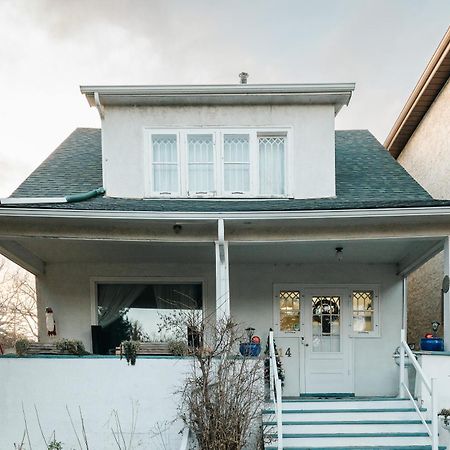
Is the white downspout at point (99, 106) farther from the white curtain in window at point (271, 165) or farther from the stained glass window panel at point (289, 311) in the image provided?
the stained glass window panel at point (289, 311)

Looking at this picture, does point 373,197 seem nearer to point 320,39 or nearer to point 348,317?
point 348,317

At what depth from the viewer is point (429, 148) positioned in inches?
480

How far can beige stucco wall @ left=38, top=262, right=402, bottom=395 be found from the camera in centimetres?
895

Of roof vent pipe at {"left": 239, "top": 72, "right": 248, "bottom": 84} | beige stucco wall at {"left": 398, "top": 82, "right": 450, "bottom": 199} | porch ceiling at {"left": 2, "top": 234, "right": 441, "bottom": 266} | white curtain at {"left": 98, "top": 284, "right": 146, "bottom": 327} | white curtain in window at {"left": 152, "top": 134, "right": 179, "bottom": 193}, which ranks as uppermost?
roof vent pipe at {"left": 239, "top": 72, "right": 248, "bottom": 84}

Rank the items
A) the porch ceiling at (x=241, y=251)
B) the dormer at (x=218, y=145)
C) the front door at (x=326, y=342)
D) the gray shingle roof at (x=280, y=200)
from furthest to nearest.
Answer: the front door at (x=326, y=342)
the dormer at (x=218, y=145)
the porch ceiling at (x=241, y=251)
the gray shingle roof at (x=280, y=200)

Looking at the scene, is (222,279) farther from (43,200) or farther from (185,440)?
(43,200)

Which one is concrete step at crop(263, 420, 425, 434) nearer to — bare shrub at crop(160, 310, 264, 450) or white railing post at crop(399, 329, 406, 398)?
bare shrub at crop(160, 310, 264, 450)

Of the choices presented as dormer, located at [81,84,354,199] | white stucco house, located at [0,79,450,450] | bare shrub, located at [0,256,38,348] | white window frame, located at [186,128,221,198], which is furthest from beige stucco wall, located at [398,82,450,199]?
bare shrub, located at [0,256,38,348]

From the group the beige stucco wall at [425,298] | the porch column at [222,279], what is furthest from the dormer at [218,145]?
the beige stucco wall at [425,298]

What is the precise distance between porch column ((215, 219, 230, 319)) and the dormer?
5.18ft

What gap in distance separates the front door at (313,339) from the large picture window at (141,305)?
1725 mm

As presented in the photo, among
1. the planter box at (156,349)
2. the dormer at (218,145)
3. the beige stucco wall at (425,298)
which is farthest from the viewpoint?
the beige stucco wall at (425,298)

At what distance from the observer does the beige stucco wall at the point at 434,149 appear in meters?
11.1

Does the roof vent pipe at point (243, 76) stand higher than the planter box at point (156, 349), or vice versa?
the roof vent pipe at point (243, 76)
